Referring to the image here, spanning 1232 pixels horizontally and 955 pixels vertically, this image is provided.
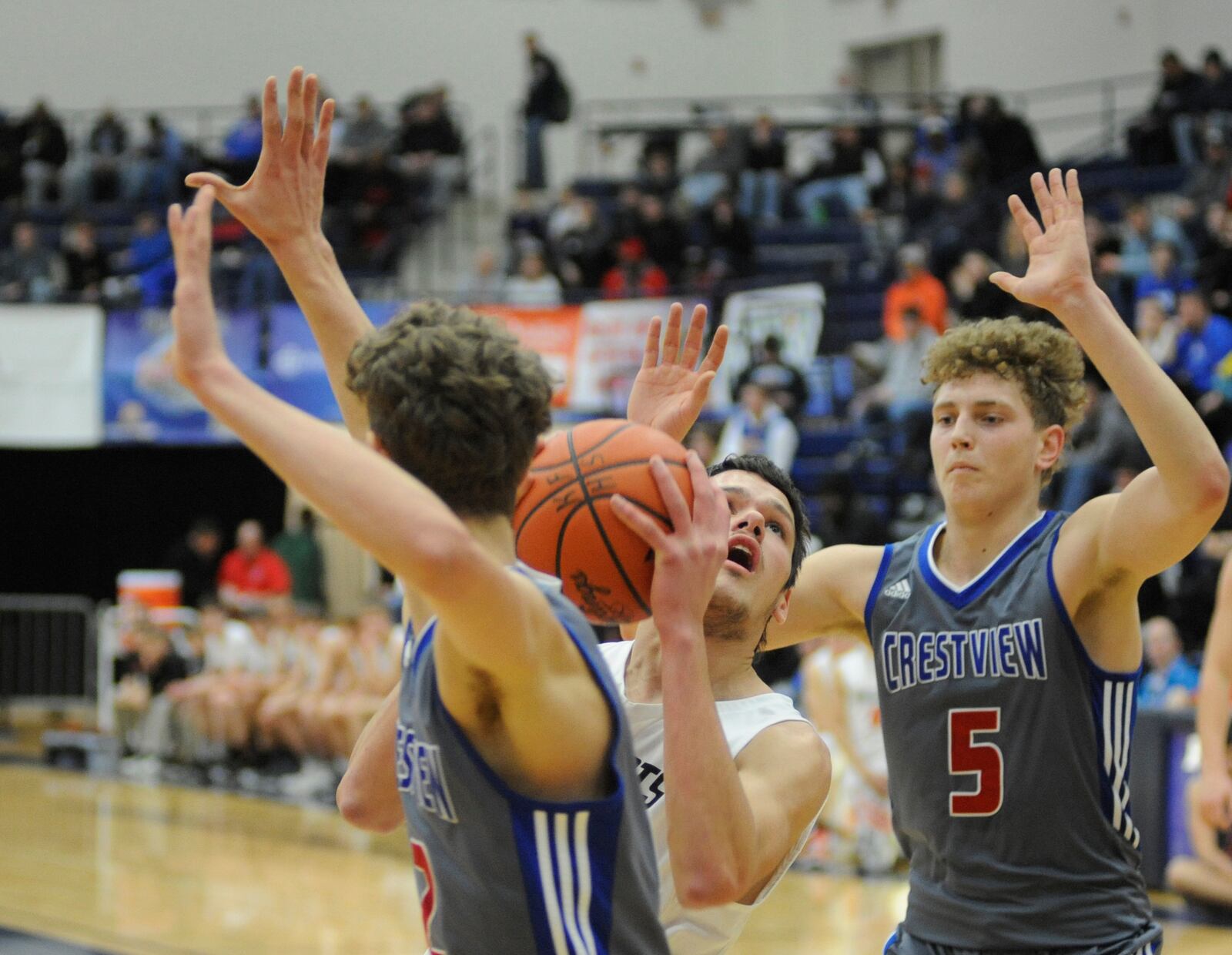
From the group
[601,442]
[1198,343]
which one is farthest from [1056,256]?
[1198,343]

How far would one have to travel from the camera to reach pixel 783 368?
13.8m

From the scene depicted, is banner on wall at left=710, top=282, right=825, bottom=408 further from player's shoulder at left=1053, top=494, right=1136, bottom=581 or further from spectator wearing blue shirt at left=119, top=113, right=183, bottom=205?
player's shoulder at left=1053, top=494, right=1136, bottom=581

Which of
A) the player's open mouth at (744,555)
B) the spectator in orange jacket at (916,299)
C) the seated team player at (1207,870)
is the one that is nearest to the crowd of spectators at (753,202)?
the spectator in orange jacket at (916,299)

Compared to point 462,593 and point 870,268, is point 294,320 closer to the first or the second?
point 870,268

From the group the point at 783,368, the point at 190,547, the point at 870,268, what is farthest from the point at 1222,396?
the point at 190,547

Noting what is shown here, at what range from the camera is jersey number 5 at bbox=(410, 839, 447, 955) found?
218 cm

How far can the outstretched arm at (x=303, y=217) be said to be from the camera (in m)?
2.71

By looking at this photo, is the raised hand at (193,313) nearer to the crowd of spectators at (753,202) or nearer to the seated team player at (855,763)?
the seated team player at (855,763)

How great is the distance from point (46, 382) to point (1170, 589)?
11.2 meters

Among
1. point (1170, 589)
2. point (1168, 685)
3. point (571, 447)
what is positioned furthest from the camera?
point (1170, 589)

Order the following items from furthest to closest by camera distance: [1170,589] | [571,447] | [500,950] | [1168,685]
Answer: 1. [1170,589]
2. [1168,685]
3. [571,447]
4. [500,950]

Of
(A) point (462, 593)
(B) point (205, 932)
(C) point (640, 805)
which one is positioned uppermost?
(A) point (462, 593)

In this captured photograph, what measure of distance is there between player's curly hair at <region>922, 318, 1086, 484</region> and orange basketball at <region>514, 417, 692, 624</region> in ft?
4.16

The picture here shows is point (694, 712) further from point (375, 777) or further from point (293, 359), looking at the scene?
point (293, 359)
